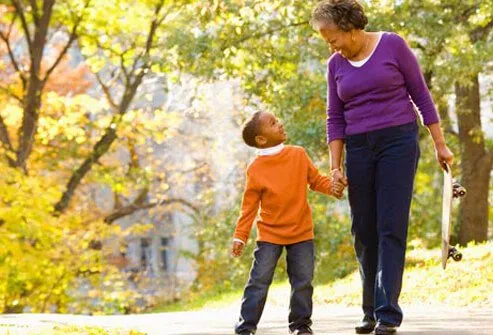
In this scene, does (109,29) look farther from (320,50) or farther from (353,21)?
(353,21)

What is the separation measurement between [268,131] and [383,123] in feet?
2.77

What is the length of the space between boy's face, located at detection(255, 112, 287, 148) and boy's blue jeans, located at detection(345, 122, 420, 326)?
53cm

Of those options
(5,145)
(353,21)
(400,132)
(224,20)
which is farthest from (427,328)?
(5,145)

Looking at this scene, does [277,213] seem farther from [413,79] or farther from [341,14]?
[341,14]

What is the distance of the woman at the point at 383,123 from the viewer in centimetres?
725

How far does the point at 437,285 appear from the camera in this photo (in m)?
12.8

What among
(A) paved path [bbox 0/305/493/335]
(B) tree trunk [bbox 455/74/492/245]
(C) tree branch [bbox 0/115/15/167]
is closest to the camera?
(A) paved path [bbox 0/305/493/335]

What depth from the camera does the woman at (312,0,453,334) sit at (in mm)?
7250

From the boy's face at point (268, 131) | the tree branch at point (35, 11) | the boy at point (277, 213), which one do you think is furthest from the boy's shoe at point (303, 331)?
the tree branch at point (35, 11)

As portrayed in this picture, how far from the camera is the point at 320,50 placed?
699 inches

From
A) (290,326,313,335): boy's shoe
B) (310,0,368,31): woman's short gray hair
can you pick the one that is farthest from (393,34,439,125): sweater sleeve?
(290,326,313,335): boy's shoe

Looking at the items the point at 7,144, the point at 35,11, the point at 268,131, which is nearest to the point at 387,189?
the point at 268,131

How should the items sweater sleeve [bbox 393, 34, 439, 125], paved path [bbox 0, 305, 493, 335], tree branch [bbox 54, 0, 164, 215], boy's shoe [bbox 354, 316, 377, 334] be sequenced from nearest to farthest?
1. sweater sleeve [bbox 393, 34, 439, 125]
2. boy's shoe [bbox 354, 316, 377, 334]
3. paved path [bbox 0, 305, 493, 335]
4. tree branch [bbox 54, 0, 164, 215]

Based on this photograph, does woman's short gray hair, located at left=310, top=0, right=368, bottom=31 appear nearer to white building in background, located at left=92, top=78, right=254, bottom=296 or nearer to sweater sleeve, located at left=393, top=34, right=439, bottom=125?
sweater sleeve, located at left=393, top=34, right=439, bottom=125
